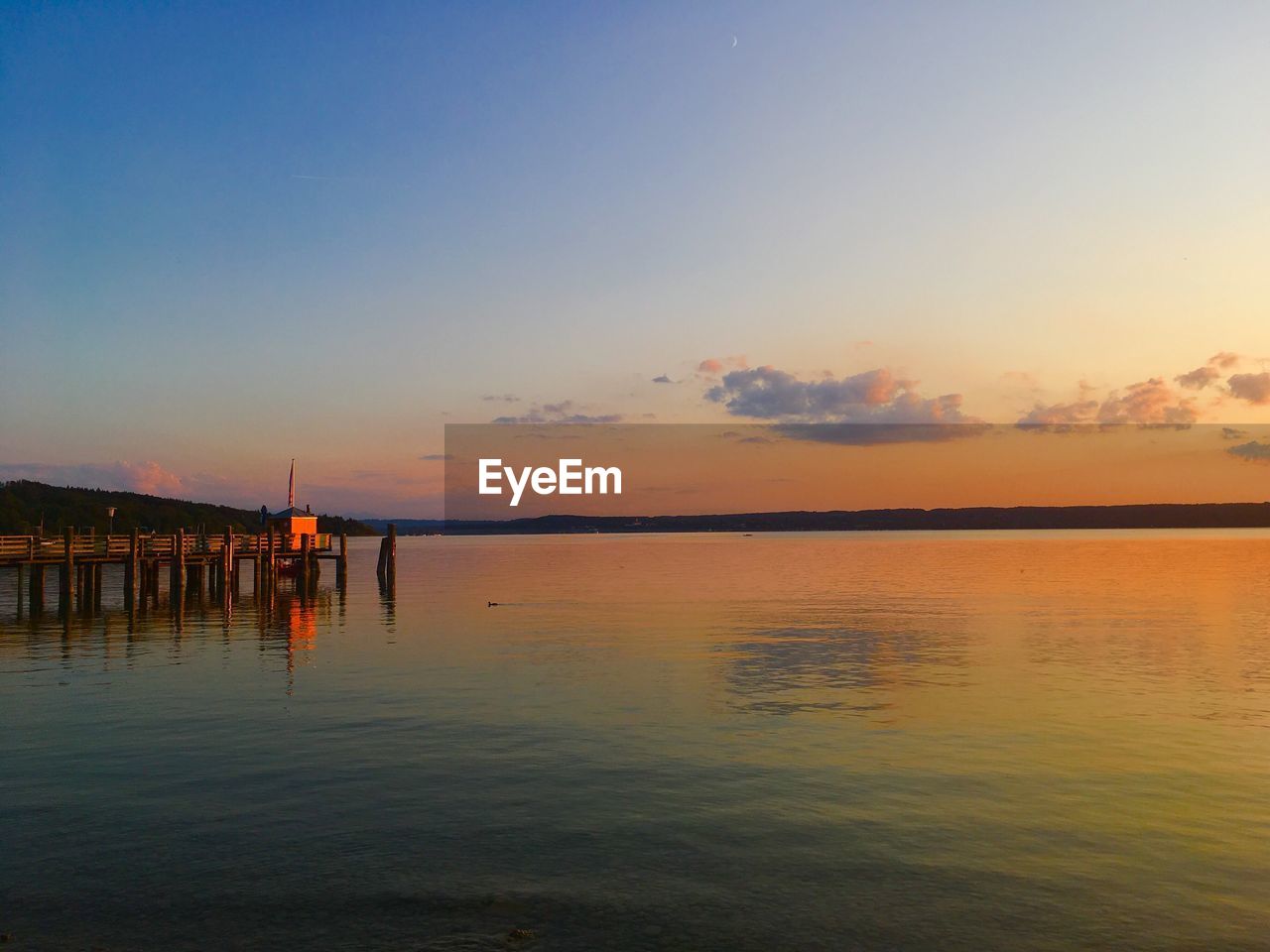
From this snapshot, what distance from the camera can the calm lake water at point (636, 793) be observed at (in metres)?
11.5

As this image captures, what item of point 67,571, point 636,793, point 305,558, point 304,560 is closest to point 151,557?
point 67,571

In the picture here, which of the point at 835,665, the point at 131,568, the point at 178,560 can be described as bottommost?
the point at 835,665

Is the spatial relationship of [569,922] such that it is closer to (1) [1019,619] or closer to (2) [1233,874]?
(2) [1233,874]

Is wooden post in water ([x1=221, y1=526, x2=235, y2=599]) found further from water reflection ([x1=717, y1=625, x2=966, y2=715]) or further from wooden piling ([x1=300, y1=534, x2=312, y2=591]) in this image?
water reflection ([x1=717, y1=625, x2=966, y2=715])

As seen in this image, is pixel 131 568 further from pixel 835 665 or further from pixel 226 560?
pixel 835 665

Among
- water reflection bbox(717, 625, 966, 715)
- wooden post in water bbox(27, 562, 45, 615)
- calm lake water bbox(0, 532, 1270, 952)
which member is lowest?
water reflection bbox(717, 625, 966, 715)

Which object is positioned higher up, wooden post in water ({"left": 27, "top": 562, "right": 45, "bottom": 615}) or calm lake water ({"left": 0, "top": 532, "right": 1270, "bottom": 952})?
wooden post in water ({"left": 27, "top": 562, "right": 45, "bottom": 615})

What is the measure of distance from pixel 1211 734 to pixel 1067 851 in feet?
33.5

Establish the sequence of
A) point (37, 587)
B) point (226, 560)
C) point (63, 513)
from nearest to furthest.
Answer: point (37, 587) < point (226, 560) < point (63, 513)

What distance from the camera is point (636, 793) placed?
55.5 feet

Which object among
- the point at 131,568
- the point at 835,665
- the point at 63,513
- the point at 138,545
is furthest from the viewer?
the point at 63,513

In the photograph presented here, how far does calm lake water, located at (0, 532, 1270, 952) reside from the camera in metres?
11.5

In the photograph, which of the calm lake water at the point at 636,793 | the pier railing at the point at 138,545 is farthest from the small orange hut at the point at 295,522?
the calm lake water at the point at 636,793

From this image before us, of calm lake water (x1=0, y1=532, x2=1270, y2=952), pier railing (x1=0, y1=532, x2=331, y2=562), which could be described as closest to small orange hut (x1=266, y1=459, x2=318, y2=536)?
pier railing (x1=0, y1=532, x2=331, y2=562)
